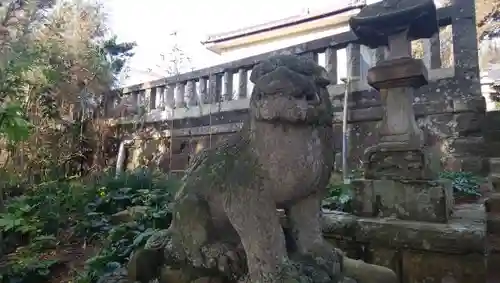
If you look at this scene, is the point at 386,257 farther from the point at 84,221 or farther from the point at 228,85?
the point at 228,85

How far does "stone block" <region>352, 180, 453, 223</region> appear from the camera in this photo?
7.47 feet

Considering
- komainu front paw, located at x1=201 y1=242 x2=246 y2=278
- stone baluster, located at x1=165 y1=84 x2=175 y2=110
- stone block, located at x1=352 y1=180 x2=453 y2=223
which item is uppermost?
stone baluster, located at x1=165 y1=84 x2=175 y2=110

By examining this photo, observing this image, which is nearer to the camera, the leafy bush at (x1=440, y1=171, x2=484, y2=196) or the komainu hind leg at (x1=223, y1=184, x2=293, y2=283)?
the komainu hind leg at (x1=223, y1=184, x2=293, y2=283)

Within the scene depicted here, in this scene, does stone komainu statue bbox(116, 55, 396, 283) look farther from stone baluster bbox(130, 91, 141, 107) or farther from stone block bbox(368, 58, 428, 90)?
stone baluster bbox(130, 91, 141, 107)

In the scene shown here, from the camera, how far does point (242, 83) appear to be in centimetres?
525

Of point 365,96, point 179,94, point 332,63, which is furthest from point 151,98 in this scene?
point 365,96

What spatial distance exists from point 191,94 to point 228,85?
0.85m

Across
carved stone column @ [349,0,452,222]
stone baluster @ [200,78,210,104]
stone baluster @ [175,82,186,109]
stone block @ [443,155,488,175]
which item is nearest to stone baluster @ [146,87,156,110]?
stone baluster @ [175,82,186,109]

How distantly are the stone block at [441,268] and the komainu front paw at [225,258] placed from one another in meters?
1.34

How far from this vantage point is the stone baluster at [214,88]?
555 centimetres

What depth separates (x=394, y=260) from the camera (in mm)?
2236

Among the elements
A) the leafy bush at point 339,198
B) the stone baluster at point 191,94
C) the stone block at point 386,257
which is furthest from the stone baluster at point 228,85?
the stone block at point 386,257

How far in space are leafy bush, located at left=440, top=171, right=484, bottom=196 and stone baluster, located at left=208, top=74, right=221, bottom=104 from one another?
340 cm

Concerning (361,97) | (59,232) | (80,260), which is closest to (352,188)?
(361,97)
